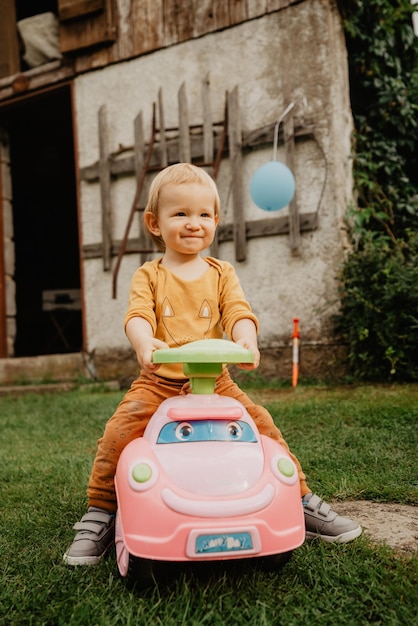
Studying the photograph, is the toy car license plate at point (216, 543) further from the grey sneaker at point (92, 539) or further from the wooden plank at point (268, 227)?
the wooden plank at point (268, 227)

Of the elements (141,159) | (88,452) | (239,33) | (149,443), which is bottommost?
Result: (88,452)

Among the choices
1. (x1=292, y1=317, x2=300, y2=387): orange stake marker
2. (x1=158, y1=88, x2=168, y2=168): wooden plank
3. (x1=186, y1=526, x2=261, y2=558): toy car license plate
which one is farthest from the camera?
(x1=158, y1=88, x2=168, y2=168): wooden plank

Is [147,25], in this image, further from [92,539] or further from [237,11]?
[92,539]

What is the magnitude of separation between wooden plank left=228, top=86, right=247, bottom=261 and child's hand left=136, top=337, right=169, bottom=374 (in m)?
4.07

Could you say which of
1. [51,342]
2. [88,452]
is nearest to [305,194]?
[88,452]

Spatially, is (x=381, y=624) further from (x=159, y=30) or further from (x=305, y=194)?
(x=159, y=30)

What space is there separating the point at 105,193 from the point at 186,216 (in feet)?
15.6

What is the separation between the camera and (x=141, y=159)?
6.36 m

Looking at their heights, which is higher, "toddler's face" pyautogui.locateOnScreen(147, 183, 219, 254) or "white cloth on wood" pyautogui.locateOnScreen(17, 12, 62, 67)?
"white cloth on wood" pyautogui.locateOnScreen(17, 12, 62, 67)

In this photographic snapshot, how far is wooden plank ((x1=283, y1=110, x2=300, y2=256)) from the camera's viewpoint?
5520 millimetres

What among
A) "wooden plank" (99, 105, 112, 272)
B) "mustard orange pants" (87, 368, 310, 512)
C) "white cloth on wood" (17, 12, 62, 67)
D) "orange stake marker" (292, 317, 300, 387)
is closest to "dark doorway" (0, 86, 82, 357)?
"white cloth on wood" (17, 12, 62, 67)

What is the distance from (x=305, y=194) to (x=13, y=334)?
4064 mm

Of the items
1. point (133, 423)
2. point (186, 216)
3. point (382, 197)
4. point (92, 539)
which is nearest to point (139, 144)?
point (382, 197)

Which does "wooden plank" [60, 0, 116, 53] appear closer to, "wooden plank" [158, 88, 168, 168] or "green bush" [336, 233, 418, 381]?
"wooden plank" [158, 88, 168, 168]
